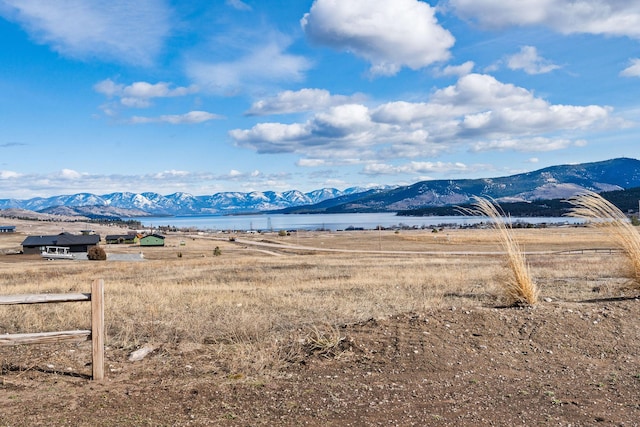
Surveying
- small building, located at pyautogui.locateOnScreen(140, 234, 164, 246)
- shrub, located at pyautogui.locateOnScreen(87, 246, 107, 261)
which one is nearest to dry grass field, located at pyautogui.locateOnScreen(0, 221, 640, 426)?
shrub, located at pyautogui.locateOnScreen(87, 246, 107, 261)

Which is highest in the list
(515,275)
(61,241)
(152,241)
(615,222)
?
(615,222)

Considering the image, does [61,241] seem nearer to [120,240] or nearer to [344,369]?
[120,240]

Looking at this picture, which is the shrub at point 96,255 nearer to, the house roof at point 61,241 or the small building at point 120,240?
the house roof at point 61,241

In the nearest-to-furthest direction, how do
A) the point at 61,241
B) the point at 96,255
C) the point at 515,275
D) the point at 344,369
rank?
the point at 344,369 < the point at 515,275 < the point at 96,255 < the point at 61,241

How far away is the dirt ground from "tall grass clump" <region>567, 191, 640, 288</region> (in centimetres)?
154

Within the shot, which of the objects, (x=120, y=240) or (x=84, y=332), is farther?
(x=120, y=240)

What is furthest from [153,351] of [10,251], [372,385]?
[10,251]

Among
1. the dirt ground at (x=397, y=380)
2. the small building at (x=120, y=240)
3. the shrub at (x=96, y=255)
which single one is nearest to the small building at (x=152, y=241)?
the small building at (x=120, y=240)

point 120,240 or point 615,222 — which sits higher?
point 615,222

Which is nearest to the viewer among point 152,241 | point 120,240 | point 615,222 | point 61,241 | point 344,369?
point 344,369

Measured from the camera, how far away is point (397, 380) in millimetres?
7004

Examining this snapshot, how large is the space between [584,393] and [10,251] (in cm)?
9141

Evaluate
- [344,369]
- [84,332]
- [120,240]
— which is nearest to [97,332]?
[84,332]

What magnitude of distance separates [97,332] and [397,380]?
14.4ft
